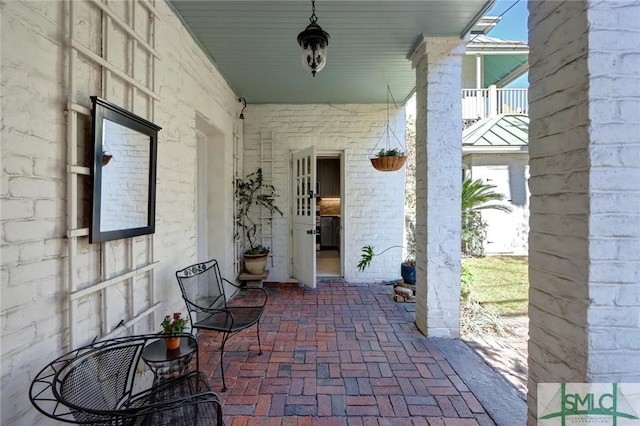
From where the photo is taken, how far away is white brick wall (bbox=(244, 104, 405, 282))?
4941 mm

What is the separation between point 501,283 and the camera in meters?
4.66

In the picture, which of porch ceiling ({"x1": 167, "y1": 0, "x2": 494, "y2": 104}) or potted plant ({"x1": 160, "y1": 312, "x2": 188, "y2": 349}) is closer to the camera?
potted plant ({"x1": 160, "y1": 312, "x2": 188, "y2": 349})

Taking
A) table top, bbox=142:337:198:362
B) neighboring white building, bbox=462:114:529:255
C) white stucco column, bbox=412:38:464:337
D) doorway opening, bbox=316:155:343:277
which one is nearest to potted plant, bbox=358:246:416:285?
white stucco column, bbox=412:38:464:337

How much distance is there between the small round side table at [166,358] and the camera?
1755 mm

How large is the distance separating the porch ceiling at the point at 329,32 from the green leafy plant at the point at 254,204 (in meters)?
1.43

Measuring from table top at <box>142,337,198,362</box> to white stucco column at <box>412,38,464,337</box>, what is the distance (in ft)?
7.17

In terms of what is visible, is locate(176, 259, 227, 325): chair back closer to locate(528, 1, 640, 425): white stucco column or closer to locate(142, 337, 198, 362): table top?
locate(142, 337, 198, 362): table top

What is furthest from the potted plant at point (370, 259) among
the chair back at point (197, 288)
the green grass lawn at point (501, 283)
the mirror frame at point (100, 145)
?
the mirror frame at point (100, 145)

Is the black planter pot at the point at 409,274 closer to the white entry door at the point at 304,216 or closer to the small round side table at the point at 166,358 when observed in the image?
the white entry door at the point at 304,216

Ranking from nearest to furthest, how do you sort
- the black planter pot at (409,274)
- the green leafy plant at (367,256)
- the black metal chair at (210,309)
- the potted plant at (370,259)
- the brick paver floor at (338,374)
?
the brick paver floor at (338,374) < the black metal chair at (210,309) < the black planter pot at (409,274) < the potted plant at (370,259) < the green leafy plant at (367,256)

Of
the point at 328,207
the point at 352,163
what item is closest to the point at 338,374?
the point at 352,163

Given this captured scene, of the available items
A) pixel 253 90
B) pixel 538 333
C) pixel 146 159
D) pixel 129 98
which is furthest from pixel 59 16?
pixel 253 90

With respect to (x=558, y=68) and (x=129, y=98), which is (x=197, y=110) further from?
(x=558, y=68)

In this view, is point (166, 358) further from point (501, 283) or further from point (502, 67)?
point (502, 67)
